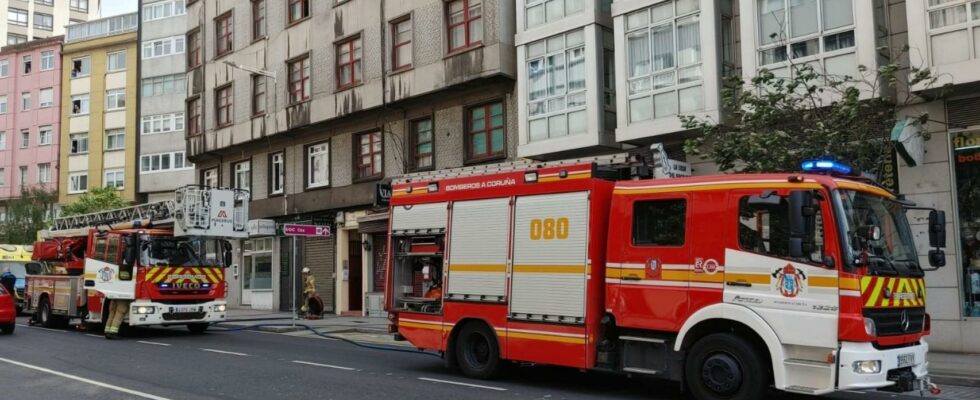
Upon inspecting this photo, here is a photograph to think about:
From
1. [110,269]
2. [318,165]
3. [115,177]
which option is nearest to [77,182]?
[115,177]

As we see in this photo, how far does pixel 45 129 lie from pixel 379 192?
160ft

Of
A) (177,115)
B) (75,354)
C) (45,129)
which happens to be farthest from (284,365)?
(45,129)

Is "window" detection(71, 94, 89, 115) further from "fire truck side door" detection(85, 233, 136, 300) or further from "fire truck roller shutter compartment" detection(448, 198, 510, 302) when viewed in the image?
"fire truck roller shutter compartment" detection(448, 198, 510, 302)

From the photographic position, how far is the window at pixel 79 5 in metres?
79.2

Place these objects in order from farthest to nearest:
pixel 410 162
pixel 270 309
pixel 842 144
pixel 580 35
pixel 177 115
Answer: pixel 177 115 → pixel 270 309 → pixel 410 162 → pixel 580 35 → pixel 842 144

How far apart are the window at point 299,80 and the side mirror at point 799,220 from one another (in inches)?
912

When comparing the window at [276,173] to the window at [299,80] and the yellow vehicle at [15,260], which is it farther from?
the yellow vehicle at [15,260]

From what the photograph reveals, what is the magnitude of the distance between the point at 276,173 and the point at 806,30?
70.3 feet

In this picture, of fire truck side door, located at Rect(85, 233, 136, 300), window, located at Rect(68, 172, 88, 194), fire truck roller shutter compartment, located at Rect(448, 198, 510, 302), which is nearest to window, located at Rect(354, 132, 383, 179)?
fire truck side door, located at Rect(85, 233, 136, 300)

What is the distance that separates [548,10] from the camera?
2102 centimetres

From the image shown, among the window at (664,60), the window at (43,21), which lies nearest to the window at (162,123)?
the window at (43,21)

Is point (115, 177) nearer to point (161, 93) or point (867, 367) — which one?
point (161, 93)

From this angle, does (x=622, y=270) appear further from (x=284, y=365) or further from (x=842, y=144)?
(x=284, y=365)

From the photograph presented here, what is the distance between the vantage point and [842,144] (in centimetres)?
1219
